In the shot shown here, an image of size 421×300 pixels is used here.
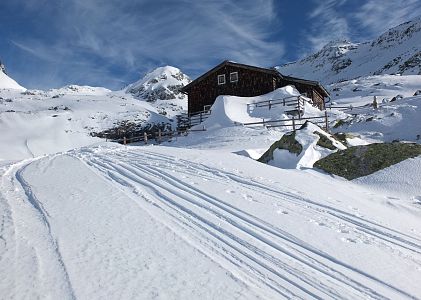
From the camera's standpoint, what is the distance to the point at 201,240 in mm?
5742

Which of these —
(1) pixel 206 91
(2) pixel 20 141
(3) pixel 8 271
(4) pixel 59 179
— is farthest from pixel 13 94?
(3) pixel 8 271

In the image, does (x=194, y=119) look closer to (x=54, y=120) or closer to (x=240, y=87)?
(x=240, y=87)

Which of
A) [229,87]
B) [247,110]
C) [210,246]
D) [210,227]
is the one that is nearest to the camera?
[210,246]

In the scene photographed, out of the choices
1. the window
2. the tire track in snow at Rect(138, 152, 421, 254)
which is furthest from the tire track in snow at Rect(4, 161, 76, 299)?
the window

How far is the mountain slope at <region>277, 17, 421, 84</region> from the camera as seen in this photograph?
8500 cm

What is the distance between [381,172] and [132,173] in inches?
304

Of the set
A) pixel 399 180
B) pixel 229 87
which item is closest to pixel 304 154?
pixel 399 180

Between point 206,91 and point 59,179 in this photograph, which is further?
point 206,91

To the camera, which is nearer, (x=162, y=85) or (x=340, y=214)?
(x=340, y=214)

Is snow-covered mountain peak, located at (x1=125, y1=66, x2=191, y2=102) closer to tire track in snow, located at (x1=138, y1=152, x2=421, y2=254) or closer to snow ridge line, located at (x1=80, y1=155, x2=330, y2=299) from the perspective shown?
tire track in snow, located at (x1=138, y1=152, x2=421, y2=254)

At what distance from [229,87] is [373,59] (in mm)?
79515

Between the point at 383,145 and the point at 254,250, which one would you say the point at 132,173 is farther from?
the point at 383,145

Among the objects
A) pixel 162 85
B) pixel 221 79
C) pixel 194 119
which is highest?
pixel 162 85

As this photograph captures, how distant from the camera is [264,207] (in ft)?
25.3
